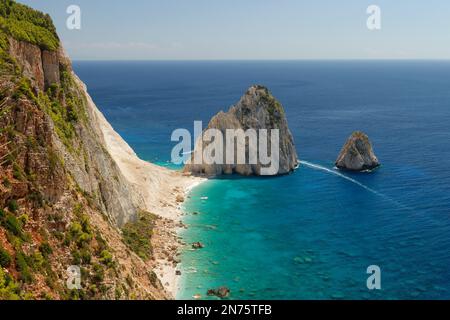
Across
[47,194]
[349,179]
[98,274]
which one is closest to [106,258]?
[98,274]

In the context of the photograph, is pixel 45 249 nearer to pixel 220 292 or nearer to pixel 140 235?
pixel 220 292

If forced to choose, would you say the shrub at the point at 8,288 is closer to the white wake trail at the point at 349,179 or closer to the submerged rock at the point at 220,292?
the submerged rock at the point at 220,292

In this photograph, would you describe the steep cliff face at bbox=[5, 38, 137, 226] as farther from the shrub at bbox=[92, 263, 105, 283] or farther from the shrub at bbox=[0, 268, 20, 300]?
the shrub at bbox=[0, 268, 20, 300]

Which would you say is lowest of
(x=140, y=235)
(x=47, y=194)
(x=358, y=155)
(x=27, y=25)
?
(x=140, y=235)

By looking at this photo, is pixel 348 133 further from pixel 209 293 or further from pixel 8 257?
pixel 8 257

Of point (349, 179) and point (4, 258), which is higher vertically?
point (4, 258)

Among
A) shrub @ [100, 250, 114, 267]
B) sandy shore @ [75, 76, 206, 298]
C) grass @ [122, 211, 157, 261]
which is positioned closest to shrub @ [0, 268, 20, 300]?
shrub @ [100, 250, 114, 267]
